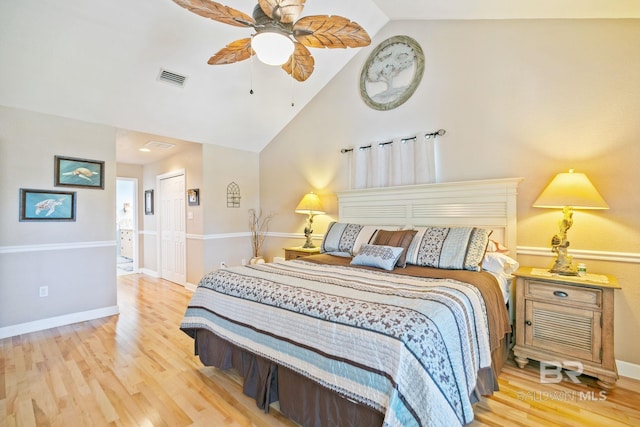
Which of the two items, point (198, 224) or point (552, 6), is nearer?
point (552, 6)

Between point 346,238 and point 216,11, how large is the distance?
7.58 feet

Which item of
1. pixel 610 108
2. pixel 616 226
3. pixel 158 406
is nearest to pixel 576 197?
pixel 616 226

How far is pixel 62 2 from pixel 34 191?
1.96m

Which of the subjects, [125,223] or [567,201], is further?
[125,223]

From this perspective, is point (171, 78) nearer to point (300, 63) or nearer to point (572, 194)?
point (300, 63)

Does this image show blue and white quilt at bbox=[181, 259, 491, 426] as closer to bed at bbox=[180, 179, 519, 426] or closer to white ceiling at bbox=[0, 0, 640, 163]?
bed at bbox=[180, 179, 519, 426]

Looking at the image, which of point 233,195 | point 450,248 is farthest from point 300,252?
point 450,248

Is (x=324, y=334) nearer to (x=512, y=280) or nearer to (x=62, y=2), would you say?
(x=512, y=280)

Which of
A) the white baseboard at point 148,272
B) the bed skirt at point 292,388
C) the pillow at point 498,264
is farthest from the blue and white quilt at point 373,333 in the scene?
the white baseboard at point 148,272

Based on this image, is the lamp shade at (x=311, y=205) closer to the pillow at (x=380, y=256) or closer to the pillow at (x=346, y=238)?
the pillow at (x=346, y=238)

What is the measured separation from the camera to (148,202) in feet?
19.5

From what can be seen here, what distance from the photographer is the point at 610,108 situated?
2285 mm

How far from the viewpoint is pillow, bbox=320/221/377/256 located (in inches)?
122

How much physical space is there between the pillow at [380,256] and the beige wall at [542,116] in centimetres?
115
